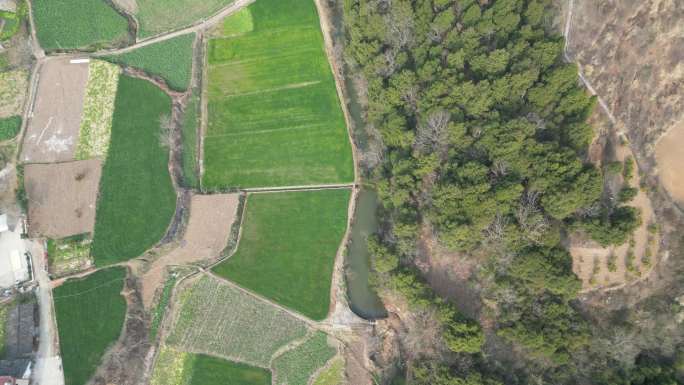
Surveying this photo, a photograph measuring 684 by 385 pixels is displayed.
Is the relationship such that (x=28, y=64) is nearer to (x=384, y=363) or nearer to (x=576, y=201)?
(x=384, y=363)

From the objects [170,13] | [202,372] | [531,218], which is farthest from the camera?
[170,13]

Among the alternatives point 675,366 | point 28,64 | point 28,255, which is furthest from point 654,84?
point 28,64

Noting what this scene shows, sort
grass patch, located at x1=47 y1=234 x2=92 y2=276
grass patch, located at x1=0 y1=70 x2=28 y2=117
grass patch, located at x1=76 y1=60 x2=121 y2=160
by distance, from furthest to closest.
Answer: grass patch, located at x1=0 y1=70 x2=28 y2=117, grass patch, located at x1=76 y1=60 x2=121 y2=160, grass patch, located at x1=47 y1=234 x2=92 y2=276

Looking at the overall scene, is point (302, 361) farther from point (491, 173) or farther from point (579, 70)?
point (579, 70)

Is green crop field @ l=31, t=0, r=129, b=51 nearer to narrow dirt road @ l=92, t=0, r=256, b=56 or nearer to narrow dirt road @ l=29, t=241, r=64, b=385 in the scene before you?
narrow dirt road @ l=92, t=0, r=256, b=56

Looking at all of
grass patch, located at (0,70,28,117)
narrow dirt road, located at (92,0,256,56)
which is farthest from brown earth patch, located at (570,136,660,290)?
grass patch, located at (0,70,28,117)

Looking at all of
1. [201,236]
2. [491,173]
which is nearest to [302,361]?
[201,236]

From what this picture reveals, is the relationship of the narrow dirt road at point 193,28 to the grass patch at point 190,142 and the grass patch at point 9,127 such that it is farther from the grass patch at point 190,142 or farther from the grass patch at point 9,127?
the grass patch at point 9,127

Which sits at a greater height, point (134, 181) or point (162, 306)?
point (134, 181)
